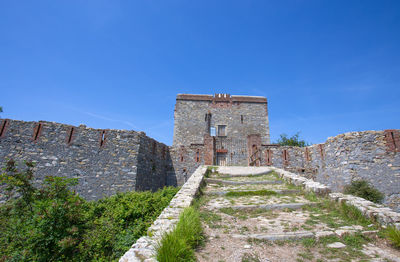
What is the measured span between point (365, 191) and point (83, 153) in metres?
12.4

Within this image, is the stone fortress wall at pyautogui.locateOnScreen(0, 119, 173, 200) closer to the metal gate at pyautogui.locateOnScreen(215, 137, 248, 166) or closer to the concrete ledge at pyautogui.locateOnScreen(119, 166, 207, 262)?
the metal gate at pyautogui.locateOnScreen(215, 137, 248, 166)

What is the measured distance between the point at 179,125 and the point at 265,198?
18736 millimetres

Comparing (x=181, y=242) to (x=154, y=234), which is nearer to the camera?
(x=181, y=242)

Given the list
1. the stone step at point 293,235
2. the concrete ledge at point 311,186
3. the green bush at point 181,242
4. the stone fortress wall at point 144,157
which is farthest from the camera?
the stone fortress wall at point 144,157

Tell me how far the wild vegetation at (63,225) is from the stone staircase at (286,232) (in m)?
2.46

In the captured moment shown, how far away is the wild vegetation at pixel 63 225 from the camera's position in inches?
203

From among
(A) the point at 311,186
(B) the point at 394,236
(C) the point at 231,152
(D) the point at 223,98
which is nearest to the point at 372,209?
(B) the point at 394,236

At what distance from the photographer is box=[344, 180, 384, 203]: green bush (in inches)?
323

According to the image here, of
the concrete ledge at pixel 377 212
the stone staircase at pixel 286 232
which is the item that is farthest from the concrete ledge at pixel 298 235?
the concrete ledge at pixel 377 212

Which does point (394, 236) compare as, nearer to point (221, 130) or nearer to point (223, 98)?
point (221, 130)

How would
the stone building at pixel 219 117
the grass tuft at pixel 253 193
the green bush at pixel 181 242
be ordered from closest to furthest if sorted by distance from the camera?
the green bush at pixel 181 242 < the grass tuft at pixel 253 193 < the stone building at pixel 219 117

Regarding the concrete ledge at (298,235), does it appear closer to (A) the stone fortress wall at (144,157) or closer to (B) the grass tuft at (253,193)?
(B) the grass tuft at (253,193)

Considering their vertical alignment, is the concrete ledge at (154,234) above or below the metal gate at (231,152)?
below

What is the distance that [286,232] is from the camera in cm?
357
